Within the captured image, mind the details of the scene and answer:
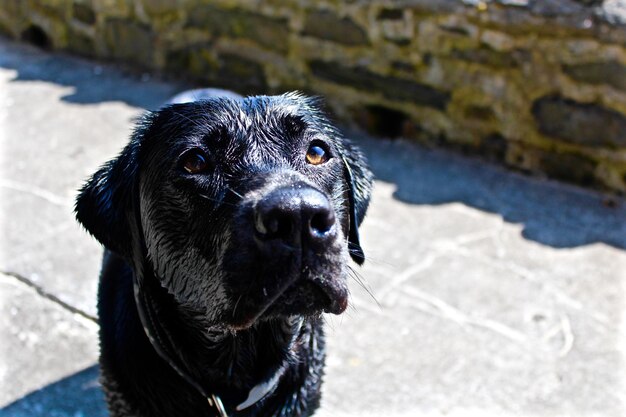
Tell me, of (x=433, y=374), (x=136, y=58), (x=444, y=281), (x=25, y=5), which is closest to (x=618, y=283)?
(x=444, y=281)

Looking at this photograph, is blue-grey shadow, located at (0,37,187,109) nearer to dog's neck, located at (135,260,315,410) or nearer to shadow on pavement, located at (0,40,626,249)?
shadow on pavement, located at (0,40,626,249)

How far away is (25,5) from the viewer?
768cm

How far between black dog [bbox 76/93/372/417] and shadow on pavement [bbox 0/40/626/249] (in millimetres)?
2251

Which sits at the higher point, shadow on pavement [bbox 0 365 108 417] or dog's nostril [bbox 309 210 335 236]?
dog's nostril [bbox 309 210 335 236]

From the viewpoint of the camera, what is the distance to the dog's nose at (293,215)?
2021 millimetres

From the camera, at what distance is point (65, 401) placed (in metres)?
3.34

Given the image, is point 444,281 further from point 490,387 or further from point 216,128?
point 216,128

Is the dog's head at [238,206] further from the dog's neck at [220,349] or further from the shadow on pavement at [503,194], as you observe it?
the shadow on pavement at [503,194]

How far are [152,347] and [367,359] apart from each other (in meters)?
1.40

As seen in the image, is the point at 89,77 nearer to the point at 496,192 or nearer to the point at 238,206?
the point at 496,192

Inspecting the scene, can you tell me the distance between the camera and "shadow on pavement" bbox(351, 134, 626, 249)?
461 cm

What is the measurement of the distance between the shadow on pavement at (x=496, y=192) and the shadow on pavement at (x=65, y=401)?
2347 mm

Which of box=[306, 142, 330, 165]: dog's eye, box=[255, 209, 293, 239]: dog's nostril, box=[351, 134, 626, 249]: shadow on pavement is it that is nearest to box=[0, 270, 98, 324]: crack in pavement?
box=[306, 142, 330, 165]: dog's eye

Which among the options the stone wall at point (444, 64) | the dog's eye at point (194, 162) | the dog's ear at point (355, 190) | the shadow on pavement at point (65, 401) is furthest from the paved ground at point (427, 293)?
the dog's eye at point (194, 162)
